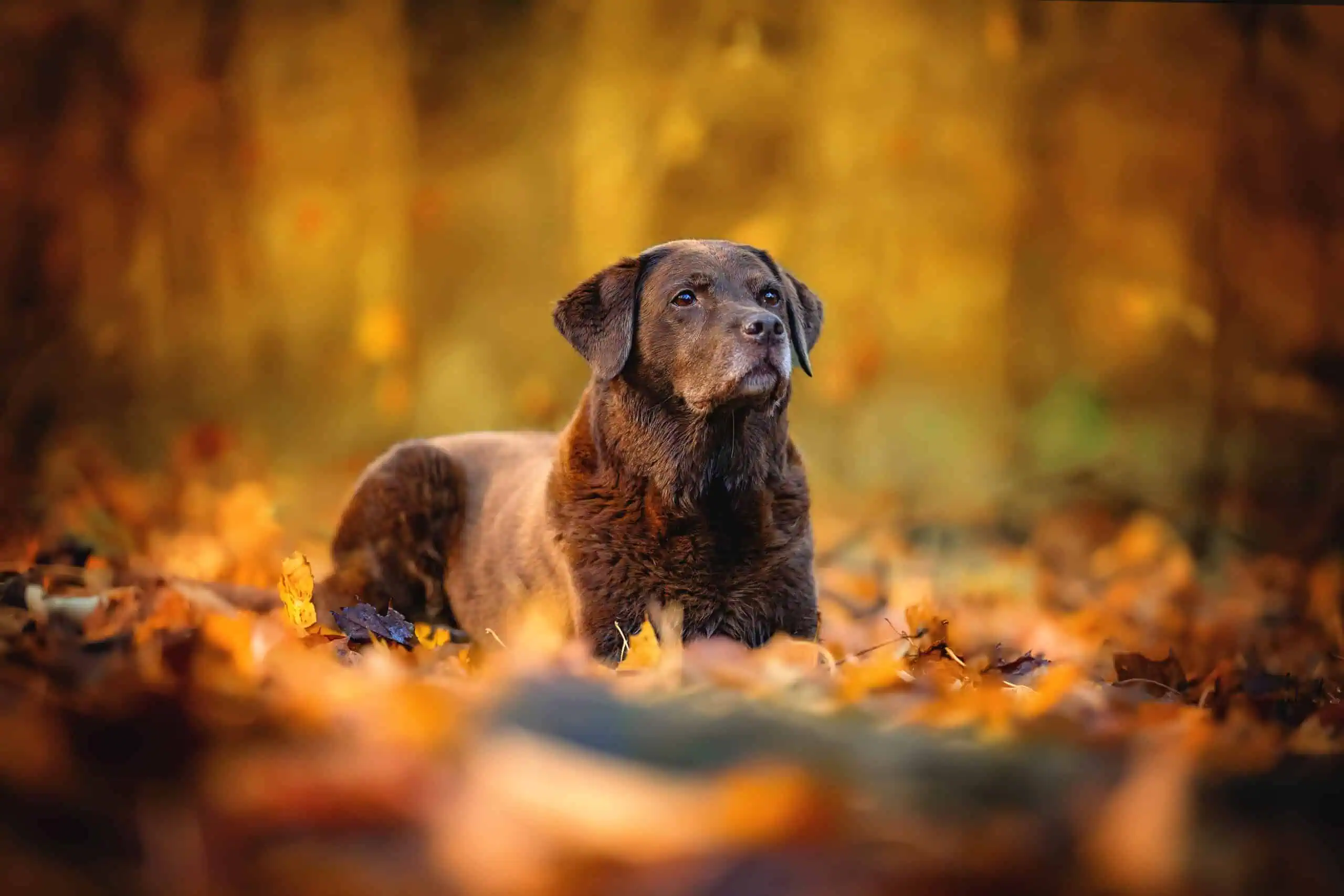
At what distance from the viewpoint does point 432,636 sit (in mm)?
4227

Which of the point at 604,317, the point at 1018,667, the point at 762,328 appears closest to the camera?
the point at 1018,667

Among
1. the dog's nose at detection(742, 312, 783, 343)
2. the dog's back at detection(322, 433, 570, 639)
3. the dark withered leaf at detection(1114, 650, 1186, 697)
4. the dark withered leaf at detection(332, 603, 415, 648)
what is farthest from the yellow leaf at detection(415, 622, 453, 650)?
the dark withered leaf at detection(1114, 650, 1186, 697)

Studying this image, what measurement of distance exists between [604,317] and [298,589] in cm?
133

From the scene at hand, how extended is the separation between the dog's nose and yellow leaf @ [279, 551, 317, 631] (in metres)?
1.51

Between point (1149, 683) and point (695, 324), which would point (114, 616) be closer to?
point (695, 324)

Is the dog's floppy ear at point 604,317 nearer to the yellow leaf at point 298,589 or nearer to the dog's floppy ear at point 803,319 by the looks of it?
the dog's floppy ear at point 803,319

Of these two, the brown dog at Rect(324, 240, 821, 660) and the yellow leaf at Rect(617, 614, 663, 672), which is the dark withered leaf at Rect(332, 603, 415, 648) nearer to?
the brown dog at Rect(324, 240, 821, 660)

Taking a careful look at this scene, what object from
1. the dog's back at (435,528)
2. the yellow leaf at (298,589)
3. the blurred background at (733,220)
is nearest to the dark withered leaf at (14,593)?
the yellow leaf at (298,589)

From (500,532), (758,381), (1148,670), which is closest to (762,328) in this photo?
(758,381)

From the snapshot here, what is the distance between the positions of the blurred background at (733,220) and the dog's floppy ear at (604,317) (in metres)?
4.54

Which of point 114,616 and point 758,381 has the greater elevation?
point 758,381

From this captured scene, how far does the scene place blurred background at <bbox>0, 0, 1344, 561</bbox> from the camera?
8070 millimetres

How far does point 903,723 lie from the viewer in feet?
7.05

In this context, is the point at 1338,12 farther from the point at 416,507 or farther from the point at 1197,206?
the point at 416,507
